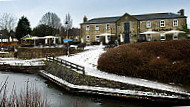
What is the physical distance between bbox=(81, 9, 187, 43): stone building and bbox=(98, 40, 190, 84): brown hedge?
596 inches

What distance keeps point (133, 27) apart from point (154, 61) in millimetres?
20927

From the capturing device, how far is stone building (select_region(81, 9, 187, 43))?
30984 millimetres

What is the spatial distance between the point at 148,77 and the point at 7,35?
63.4m

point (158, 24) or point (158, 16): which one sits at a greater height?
point (158, 16)

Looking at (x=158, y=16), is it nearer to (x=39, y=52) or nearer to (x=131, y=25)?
(x=131, y=25)

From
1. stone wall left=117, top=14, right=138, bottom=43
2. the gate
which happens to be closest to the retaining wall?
the gate

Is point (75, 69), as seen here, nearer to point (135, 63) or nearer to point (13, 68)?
point (135, 63)

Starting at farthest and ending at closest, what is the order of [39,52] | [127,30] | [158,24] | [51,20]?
1. [51,20]
2. [127,30]
3. [158,24]
4. [39,52]

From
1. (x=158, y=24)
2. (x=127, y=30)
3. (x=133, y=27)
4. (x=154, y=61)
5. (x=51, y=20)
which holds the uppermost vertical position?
(x=51, y=20)

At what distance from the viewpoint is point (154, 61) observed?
13.4m

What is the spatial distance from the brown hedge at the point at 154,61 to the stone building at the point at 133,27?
49.6 feet

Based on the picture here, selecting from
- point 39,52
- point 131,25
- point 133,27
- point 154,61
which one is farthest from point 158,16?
point 39,52

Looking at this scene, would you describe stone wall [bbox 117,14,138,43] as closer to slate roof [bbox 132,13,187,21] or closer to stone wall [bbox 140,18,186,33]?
stone wall [bbox 140,18,186,33]

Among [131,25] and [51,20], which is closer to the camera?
[131,25]
